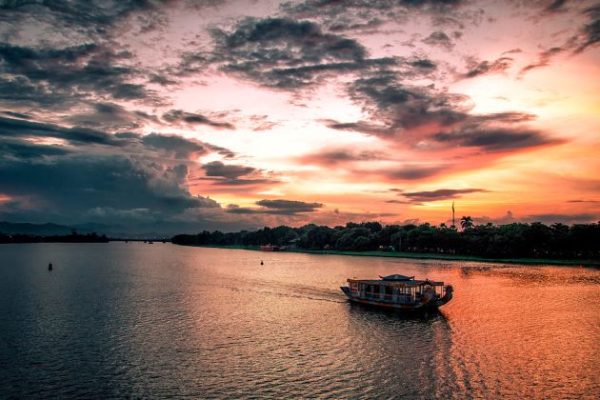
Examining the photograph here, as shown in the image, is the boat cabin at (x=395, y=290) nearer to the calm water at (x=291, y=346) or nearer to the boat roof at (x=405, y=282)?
the boat roof at (x=405, y=282)

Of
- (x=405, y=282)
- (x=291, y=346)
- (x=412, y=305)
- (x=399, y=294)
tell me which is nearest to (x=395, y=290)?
(x=399, y=294)

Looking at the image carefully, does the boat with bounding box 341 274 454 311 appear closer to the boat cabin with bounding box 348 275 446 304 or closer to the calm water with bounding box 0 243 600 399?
the boat cabin with bounding box 348 275 446 304

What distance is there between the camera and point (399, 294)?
78.0 m

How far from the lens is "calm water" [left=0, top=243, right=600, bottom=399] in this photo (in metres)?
40.6

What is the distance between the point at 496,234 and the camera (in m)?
195

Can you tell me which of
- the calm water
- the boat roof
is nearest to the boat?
the boat roof

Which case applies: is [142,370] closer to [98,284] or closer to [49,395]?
[49,395]

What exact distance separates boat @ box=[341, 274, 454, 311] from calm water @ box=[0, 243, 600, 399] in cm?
264

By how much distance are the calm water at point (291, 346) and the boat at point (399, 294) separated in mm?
2637

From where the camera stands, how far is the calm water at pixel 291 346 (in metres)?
40.6

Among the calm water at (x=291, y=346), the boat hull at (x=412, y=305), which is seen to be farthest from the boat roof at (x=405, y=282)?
the calm water at (x=291, y=346)

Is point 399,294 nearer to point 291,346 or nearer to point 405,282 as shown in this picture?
point 405,282

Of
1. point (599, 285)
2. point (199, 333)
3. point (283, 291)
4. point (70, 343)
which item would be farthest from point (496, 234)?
point (70, 343)

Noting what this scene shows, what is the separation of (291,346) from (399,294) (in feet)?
99.4
